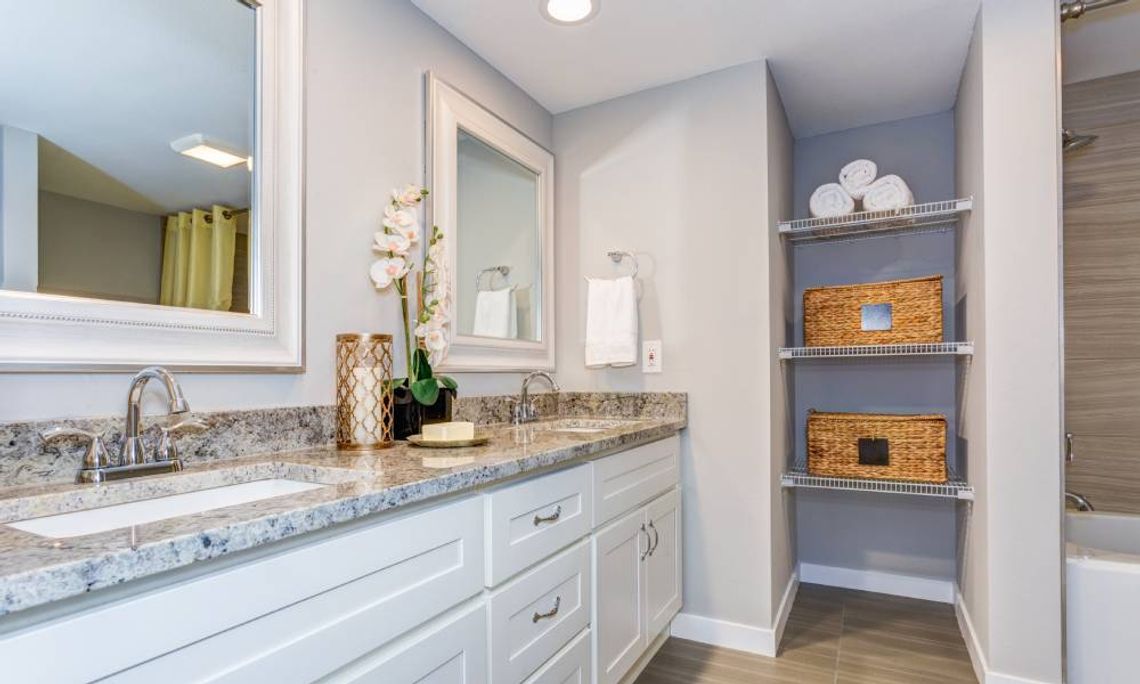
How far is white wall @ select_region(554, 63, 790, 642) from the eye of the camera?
2.31m

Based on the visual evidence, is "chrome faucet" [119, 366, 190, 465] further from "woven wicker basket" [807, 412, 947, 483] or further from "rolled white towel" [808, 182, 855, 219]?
"rolled white towel" [808, 182, 855, 219]

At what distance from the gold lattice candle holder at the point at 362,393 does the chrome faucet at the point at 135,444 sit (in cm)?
38

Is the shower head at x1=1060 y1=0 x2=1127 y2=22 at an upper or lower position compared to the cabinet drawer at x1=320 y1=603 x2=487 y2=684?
upper

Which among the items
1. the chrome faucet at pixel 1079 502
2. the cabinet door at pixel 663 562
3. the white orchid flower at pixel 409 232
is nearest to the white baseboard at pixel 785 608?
the cabinet door at pixel 663 562

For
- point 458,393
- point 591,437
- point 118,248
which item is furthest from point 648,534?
point 118,248

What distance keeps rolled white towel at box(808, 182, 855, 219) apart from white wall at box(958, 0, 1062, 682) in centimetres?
54

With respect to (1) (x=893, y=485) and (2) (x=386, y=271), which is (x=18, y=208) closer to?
(2) (x=386, y=271)

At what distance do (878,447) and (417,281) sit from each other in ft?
5.97

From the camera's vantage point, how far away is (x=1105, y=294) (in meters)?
2.56

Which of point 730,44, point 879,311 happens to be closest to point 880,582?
point 879,311

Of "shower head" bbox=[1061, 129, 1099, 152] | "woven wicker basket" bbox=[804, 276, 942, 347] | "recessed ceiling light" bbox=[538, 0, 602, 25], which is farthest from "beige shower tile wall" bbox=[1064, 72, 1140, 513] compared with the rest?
"recessed ceiling light" bbox=[538, 0, 602, 25]

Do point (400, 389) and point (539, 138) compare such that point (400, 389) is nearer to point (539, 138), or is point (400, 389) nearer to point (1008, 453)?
point (539, 138)

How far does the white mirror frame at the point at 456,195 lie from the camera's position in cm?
202

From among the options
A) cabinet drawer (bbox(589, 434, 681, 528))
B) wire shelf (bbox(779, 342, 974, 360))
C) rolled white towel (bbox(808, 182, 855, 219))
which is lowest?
cabinet drawer (bbox(589, 434, 681, 528))
